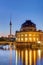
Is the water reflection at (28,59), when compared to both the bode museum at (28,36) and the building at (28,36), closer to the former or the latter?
the bode museum at (28,36)

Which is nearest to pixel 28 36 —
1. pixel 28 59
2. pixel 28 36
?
pixel 28 36

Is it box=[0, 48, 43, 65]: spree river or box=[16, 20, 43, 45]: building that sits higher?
box=[16, 20, 43, 45]: building

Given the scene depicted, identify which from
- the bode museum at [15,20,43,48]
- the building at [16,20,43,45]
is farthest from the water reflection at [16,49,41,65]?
the building at [16,20,43,45]

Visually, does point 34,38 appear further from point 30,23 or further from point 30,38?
point 30,23

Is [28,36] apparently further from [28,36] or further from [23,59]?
[23,59]

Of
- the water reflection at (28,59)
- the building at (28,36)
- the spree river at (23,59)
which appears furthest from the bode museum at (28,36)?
the water reflection at (28,59)

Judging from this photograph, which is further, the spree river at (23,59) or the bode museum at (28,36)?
the bode museum at (28,36)

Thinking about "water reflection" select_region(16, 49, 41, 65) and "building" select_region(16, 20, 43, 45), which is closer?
"water reflection" select_region(16, 49, 41, 65)

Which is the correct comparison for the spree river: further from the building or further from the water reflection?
the building

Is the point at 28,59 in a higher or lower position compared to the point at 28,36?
lower

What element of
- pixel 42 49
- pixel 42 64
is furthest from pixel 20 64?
pixel 42 49

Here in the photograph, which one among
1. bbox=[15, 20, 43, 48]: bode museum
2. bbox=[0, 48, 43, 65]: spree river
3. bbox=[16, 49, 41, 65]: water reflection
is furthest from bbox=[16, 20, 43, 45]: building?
bbox=[16, 49, 41, 65]: water reflection

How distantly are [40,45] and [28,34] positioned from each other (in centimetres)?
244

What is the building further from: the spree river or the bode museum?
the spree river
